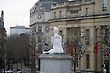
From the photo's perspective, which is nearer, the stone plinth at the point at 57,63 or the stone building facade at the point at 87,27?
the stone plinth at the point at 57,63

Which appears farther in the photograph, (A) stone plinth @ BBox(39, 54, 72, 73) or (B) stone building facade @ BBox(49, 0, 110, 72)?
(B) stone building facade @ BBox(49, 0, 110, 72)

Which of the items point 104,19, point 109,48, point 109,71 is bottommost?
point 109,71

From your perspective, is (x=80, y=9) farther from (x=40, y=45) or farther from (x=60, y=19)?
(x=40, y=45)

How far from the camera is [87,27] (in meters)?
Answer: 71.9

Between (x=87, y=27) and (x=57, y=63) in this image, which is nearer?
(x=57, y=63)

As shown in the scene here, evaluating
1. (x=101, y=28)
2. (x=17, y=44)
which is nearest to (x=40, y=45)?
(x=101, y=28)

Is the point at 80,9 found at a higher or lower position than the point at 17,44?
higher

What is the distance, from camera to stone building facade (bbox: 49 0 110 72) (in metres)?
67.9

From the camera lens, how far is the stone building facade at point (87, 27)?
67875 mm

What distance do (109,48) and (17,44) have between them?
62.2 metres

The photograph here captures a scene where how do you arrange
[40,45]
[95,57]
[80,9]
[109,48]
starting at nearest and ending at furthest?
[109,48]
[95,57]
[80,9]
[40,45]

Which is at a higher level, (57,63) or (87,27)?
(87,27)

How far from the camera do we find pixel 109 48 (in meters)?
59.7

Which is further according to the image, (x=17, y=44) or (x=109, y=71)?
(x=17, y=44)
